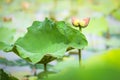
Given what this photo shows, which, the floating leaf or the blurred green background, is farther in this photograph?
the blurred green background

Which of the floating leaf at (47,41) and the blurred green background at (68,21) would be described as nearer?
the floating leaf at (47,41)

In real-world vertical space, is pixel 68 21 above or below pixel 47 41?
above

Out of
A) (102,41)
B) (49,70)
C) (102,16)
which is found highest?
(102,16)

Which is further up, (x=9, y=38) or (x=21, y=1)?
(x=21, y=1)

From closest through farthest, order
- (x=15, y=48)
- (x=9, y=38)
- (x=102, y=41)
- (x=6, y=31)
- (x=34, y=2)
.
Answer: (x=15, y=48) → (x=9, y=38) → (x=6, y=31) → (x=102, y=41) → (x=34, y=2)

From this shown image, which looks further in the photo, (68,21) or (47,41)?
(68,21)

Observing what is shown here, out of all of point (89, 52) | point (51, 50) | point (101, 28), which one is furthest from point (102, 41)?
point (51, 50)

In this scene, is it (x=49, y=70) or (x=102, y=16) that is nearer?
(x=49, y=70)

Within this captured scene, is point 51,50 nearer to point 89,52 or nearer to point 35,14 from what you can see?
point 89,52
